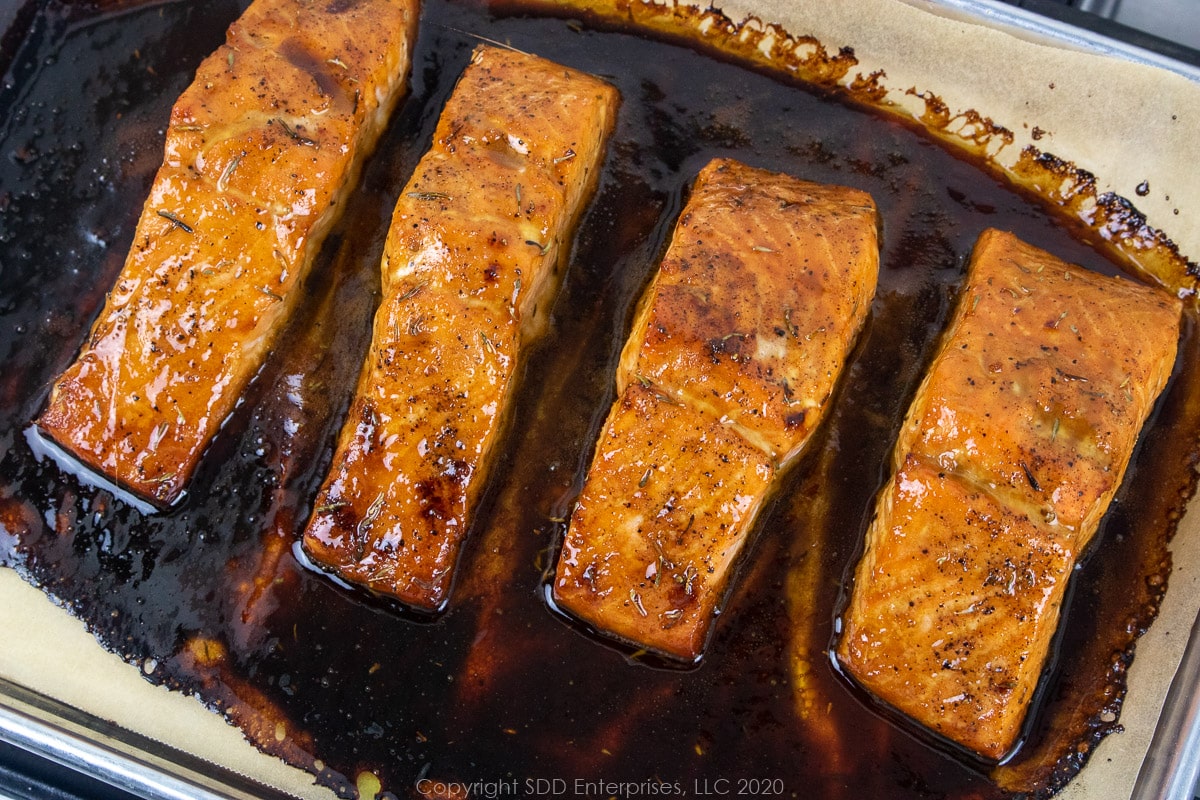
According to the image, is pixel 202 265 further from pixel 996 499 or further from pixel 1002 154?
pixel 1002 154

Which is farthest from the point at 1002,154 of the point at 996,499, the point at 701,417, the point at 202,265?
the point at 202,265

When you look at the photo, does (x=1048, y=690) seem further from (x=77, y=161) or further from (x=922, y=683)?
(x=77, y=161)

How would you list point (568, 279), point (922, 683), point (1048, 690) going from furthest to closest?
point (568, 279)
point (1048, 690)
point (922, 683)

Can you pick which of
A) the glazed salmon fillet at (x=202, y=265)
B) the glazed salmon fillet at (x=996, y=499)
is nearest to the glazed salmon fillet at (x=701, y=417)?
the glazed salmon fillet at (x=996, y=499)

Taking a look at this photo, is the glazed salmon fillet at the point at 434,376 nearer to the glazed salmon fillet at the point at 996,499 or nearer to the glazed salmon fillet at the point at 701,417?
the glazed salmon fillet at the point at 701,417

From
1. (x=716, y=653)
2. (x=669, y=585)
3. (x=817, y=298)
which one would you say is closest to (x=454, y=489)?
(x=669, y=585)

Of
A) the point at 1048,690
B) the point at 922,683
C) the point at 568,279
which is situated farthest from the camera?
the point at 568,279

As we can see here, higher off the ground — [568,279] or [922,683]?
[568,279]
